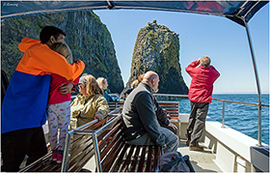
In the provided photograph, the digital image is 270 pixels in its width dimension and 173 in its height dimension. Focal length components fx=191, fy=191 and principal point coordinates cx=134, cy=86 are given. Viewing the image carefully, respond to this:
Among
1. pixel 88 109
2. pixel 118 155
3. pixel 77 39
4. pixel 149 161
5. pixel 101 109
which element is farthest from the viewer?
pixel 77 39

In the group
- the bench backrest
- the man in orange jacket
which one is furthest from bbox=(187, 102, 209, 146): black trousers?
the man in orange jacket

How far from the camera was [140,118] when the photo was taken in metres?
2.10

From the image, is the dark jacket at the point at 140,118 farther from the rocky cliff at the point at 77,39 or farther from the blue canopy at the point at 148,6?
the rocky cliff at the point at 77,39

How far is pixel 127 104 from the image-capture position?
222 cm

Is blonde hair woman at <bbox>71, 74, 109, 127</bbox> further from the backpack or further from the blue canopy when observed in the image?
the backpack

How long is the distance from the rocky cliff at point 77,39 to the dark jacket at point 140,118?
65.7 ft

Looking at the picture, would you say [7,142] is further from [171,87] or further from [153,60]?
[171,87]

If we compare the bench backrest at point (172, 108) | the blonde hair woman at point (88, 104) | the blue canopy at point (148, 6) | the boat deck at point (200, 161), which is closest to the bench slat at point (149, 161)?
the blonde hair woman at point (88, 104)

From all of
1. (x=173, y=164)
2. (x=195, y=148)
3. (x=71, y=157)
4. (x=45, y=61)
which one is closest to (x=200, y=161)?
(x=195, y=148)

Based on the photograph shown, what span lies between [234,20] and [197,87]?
1.65 m

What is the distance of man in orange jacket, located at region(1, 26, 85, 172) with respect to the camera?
1364 millimetres

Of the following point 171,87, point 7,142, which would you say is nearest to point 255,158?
point 7,142

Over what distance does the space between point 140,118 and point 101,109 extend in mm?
619

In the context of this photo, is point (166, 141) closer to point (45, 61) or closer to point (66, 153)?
point (66, 153)
